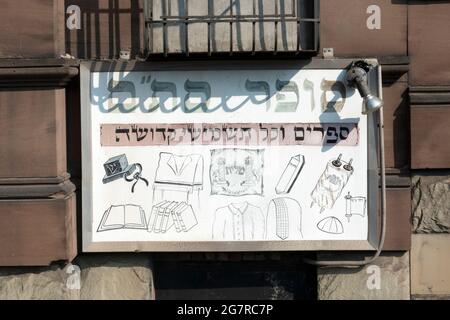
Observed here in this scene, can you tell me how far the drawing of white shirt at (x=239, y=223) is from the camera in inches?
155

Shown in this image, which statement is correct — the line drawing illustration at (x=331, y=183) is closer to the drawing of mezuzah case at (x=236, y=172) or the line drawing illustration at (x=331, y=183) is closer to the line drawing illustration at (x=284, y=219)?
the line drawing illustration at (x=284, y=219)

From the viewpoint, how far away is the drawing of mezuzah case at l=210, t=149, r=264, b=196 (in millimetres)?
3938

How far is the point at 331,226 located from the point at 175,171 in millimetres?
1259

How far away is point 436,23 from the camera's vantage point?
12.8 feet

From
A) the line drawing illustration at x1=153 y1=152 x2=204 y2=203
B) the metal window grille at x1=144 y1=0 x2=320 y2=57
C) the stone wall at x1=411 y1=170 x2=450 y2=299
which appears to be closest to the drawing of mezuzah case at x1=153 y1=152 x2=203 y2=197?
the line drawing illustration at x1=153 y1=152 x2=204 y2=203

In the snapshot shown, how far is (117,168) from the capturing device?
155 inches

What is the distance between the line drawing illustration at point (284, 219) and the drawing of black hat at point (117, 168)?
3.64 ft

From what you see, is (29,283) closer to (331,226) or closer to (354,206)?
(331,226)

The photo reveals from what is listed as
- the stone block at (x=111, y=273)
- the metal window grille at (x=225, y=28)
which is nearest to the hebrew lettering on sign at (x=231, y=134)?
the metal window grille at (x=225, y=28)

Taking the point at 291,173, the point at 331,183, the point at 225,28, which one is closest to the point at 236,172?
the point at 291,173

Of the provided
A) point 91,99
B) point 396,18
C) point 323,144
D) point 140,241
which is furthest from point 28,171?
point 396,18

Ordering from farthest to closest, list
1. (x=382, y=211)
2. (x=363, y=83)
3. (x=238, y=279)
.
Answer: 1. (x=238, y=279)
2. (x=382, y=211)
3. (x=363, y=83)

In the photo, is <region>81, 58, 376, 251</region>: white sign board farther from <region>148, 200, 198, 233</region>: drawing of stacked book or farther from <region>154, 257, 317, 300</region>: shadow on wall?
<region>154, 257, 317, 300</region>: shadow on wall

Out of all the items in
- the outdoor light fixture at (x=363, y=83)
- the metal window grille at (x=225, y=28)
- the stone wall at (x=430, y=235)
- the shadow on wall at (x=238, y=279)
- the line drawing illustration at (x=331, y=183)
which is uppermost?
the metal window grille at (x=225, y=28)
